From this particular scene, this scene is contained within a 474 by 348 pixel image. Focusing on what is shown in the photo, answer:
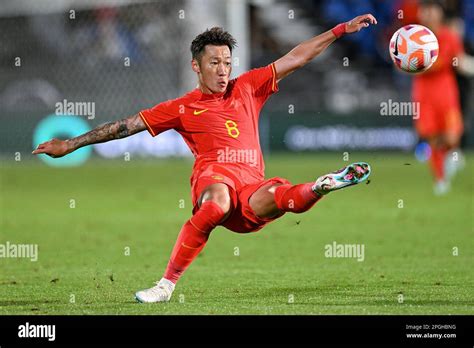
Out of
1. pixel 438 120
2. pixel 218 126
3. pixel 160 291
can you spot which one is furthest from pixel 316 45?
pixel 438 120

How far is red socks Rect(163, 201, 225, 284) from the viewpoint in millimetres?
6984

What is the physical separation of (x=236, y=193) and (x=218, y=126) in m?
0.60

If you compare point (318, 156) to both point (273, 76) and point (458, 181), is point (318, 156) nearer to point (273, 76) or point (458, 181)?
point (458, 181)

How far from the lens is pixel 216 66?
7.52 meters

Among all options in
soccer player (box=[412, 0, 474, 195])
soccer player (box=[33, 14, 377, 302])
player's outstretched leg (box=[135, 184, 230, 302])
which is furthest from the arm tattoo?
soccer player (box=[412, 0, 474, 195])

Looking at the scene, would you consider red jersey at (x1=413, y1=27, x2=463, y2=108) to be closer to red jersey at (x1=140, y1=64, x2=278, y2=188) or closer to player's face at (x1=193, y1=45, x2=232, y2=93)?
red jersey at (x1=140, y1=64, x2=278, y2=188)

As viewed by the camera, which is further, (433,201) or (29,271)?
(433,201)

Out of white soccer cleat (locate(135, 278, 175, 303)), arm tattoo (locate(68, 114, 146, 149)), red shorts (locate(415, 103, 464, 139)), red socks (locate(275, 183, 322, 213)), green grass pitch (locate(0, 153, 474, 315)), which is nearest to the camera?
red socks (locate(275, 183, 322, 213))

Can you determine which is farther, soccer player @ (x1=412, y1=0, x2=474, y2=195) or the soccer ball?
soccer player @ (x1=412, y1=0, x2=474, y2=195)

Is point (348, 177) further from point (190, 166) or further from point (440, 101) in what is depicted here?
point (190, 166)

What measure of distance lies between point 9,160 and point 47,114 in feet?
6.73

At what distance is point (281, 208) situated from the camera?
713 cm
